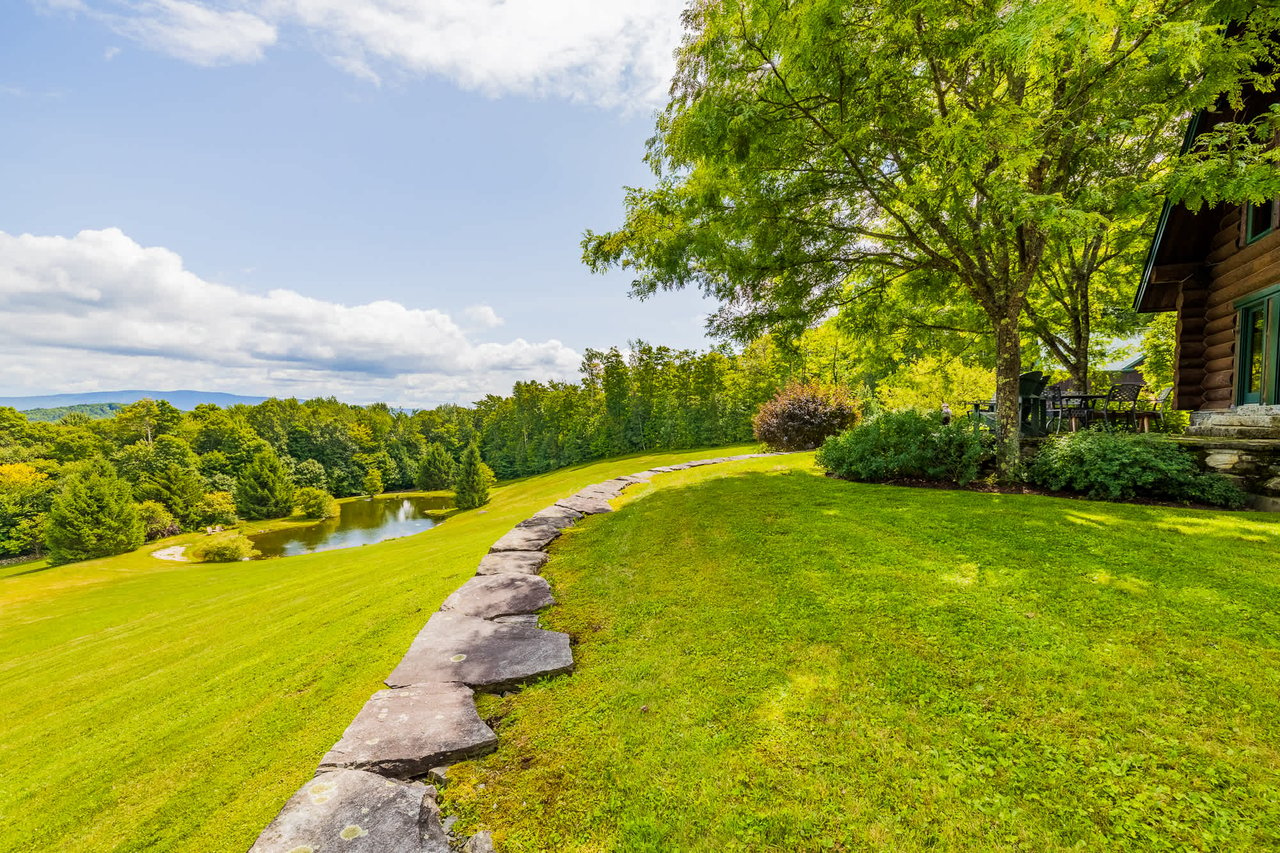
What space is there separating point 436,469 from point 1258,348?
5794 cm

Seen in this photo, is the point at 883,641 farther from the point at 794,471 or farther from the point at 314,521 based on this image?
the point at 314,521

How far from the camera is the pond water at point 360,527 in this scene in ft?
105

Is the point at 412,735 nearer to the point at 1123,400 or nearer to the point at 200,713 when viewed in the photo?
the point at 200,713

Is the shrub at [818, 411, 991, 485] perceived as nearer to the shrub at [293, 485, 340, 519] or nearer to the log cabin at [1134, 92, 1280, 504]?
the log cabin at [1134, 92, 1280, 504]

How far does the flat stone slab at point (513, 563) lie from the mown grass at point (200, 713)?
350 millimetres

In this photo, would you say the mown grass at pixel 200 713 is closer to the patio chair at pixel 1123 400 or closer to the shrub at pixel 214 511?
the patio chair at pixel 1123 400

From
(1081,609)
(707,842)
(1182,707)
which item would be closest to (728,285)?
(1081,609)

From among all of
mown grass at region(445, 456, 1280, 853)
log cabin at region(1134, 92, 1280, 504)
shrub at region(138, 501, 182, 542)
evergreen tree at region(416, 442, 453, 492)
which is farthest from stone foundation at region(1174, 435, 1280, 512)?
evergreen tree at region(416, 442, 453, 492)

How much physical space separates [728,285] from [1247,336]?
8.86 meters

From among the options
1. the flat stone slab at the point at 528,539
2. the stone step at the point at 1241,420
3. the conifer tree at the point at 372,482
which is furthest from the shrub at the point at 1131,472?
the conifer tree at the point at 372,482

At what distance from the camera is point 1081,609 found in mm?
2936

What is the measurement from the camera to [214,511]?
3725cm

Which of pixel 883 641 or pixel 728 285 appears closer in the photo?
pixel 883 641

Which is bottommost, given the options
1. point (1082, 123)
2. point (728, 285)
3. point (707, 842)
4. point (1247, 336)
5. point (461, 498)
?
point (461, 498)
